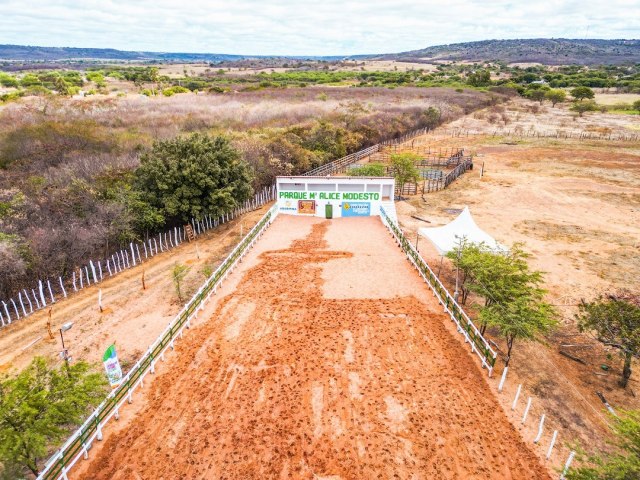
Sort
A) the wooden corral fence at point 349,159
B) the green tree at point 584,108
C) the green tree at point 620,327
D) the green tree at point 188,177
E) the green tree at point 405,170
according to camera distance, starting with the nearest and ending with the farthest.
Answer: the green tree at point 620,327
the green tree at point 188,177
the green tree at point 405,170
the wooden corral fence at point 349,159
the green tree at point 584,108

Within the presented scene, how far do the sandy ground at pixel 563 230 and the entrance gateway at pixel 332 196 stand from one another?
276 centimetres

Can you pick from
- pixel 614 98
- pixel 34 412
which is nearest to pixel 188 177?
pixel 34 412

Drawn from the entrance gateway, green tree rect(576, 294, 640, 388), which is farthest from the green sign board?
green tree rect(576, 294, 640, 388)

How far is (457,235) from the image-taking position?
20.8 metres

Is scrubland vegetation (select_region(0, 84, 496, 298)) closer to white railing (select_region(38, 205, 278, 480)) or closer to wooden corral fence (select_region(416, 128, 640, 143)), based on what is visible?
wooden corral fence (select_region(416, 128, 640, 143))

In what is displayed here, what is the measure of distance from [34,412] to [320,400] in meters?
7.65

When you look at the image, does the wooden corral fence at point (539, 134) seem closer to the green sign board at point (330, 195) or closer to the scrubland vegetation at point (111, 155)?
the scrubland vegetation at point (111, 155)

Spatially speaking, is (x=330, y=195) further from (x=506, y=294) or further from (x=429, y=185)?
(x=506, y=294)

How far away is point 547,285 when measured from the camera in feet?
69.1

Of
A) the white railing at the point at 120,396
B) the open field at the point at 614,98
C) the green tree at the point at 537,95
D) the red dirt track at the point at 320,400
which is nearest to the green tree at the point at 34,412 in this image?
the white railing at the point at 120,396

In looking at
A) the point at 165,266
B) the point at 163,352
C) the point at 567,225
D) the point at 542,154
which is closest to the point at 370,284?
the point at 163,352

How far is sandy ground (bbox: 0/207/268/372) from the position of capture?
1609 centimetres

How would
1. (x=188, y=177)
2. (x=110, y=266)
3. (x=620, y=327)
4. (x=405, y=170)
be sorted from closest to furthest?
(x=620, y=327)
(x=110, y=266)
(x=188, y=177)
(x=405, y=170)

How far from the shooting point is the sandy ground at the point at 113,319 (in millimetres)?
16094
